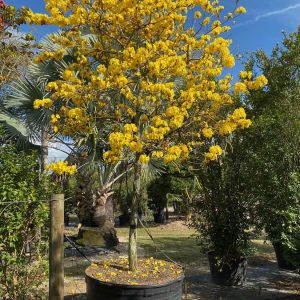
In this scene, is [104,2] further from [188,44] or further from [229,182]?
[229,182]

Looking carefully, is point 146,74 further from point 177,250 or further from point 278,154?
point 177,250

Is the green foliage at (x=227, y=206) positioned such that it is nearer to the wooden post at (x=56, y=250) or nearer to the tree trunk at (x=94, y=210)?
the wooden post at (x=56, y=250)

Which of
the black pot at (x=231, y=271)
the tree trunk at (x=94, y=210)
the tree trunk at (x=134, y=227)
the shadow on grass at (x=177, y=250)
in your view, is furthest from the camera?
the tree trunk at (x=94, y=210)

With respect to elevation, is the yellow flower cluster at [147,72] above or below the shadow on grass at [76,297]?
above

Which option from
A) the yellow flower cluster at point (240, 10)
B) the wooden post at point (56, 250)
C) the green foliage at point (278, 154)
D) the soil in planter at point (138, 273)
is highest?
the yellow flower cluster at point (240, 10)

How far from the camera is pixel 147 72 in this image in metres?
4.42

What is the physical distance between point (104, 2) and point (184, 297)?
4279 millimetres

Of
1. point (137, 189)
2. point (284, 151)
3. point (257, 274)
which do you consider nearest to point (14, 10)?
point (137, 189)

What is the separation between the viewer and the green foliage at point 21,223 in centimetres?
402

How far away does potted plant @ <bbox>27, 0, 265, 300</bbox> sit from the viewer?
4062mm

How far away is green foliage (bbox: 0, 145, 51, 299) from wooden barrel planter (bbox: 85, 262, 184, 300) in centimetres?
63

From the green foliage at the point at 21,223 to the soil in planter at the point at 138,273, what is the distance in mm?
713

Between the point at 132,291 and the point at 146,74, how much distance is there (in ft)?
7.89

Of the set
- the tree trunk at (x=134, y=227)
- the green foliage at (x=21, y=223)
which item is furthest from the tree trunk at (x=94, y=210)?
the green foliage at (x=21, y=223)
